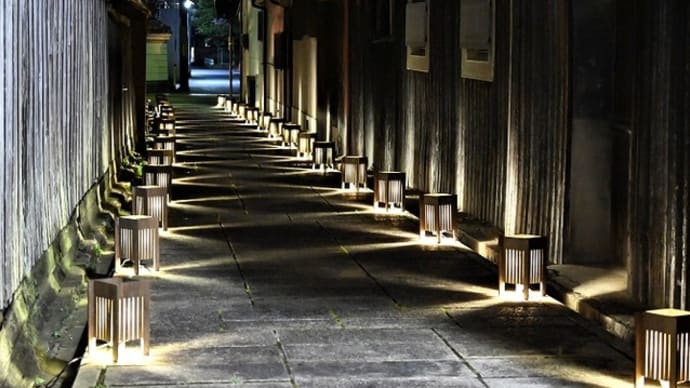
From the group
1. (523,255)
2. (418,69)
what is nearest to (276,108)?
(418,69)

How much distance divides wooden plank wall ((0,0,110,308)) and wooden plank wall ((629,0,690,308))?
5.49m

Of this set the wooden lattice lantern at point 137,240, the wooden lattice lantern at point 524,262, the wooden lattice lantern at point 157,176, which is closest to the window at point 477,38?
the wooden lattice lantern at point 524,262

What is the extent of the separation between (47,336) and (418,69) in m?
11.9

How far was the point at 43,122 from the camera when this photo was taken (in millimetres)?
12570

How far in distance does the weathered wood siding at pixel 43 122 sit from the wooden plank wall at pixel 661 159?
18.0ft

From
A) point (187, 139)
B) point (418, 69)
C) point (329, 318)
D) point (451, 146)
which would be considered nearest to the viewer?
point (329, 318)

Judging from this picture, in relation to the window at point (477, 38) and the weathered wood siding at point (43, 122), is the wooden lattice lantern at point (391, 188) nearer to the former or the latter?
the window at point (477, 38)

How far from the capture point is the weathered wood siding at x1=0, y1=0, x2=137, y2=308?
9.88 meters

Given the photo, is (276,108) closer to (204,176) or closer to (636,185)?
(204,176)

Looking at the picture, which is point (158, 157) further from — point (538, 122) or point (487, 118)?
point (538, 122)

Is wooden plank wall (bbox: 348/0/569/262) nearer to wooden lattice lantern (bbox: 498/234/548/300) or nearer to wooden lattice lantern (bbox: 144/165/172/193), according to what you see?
wooden lattice lantern (bbox: 498/234/548/300)

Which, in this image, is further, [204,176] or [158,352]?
[204,176]

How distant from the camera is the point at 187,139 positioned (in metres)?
37.8

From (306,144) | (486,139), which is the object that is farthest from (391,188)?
(306,144)
